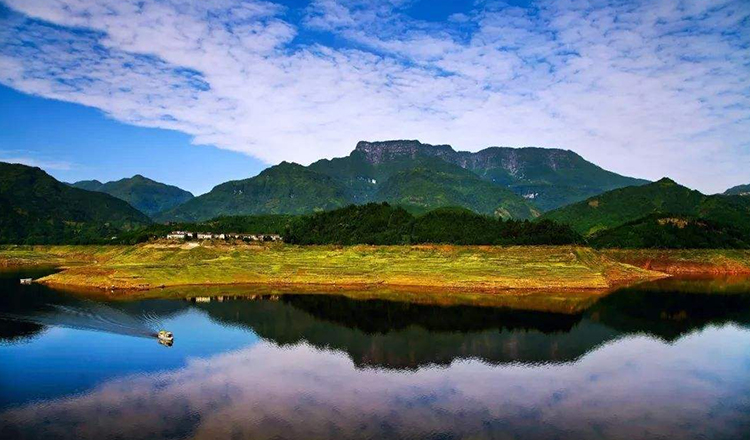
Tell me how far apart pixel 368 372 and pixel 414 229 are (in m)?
113

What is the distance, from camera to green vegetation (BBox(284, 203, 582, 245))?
144250 mm

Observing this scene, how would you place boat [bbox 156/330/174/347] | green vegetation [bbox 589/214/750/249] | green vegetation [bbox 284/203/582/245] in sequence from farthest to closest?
green vegetation [bbox 589/214/750/249], green vegetation [bbox 284/203/582/245], boat [bbox 156/330/174/347]

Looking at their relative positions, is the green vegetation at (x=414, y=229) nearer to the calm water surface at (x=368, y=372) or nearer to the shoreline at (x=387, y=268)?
the shoreline at (x=387, y=268)

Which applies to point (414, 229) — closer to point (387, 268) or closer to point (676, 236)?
point (387, 268)

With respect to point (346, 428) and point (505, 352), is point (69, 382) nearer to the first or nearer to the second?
point (346, 428)

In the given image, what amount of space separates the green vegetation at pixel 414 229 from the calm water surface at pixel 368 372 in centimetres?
5680

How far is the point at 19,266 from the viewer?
165375 millimetres

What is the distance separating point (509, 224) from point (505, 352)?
98.3 m

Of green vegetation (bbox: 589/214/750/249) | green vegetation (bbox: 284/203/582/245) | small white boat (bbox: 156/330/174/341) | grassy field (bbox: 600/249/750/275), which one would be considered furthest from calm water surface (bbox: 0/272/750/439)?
green vegetation (bbox: 589/214/750/249)

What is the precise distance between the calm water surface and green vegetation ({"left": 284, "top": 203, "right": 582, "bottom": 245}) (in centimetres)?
5680

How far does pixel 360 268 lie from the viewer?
126 metres

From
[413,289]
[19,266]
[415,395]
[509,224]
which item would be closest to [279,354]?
[415,395]

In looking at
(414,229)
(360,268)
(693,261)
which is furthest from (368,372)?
(693,261)

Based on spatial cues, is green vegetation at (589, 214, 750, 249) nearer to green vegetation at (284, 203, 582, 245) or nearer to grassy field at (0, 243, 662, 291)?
grassy field at (0, 243, 662, 291)
